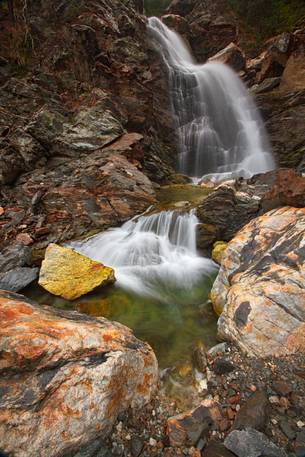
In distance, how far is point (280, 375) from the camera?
271cm

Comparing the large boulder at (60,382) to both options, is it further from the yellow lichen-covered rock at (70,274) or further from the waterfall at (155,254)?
the waterfall at (155,254)

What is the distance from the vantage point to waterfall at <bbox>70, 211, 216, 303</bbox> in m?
5.50

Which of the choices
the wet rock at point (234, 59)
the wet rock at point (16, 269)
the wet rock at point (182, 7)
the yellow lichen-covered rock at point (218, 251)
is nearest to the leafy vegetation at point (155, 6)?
the wet rock at point (182, 7)

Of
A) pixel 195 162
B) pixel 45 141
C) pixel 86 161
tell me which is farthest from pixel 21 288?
pixel 195 162

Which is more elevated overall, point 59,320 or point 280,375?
point 59,320

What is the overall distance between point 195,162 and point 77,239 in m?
10.4

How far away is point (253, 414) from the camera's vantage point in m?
2.35

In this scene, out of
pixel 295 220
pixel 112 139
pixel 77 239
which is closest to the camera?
pixel 295 220

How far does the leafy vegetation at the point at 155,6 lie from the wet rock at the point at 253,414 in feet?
130

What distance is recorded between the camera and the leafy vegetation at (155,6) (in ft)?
98.4

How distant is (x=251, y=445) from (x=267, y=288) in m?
1.75

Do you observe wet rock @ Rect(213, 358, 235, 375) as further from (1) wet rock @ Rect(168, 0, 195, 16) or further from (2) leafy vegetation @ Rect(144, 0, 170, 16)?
(2) leafy vegetation @ Rect(144, 0, 170, 16)

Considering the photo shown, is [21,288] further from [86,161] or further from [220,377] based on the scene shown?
[86,161]

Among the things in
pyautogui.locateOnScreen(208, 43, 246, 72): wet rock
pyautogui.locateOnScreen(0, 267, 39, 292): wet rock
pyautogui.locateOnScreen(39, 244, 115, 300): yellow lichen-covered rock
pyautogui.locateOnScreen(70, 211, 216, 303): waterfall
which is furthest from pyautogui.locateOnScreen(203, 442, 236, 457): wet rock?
pyautogui.locateOnScreen(208, 43, 246, 72): wet rock
